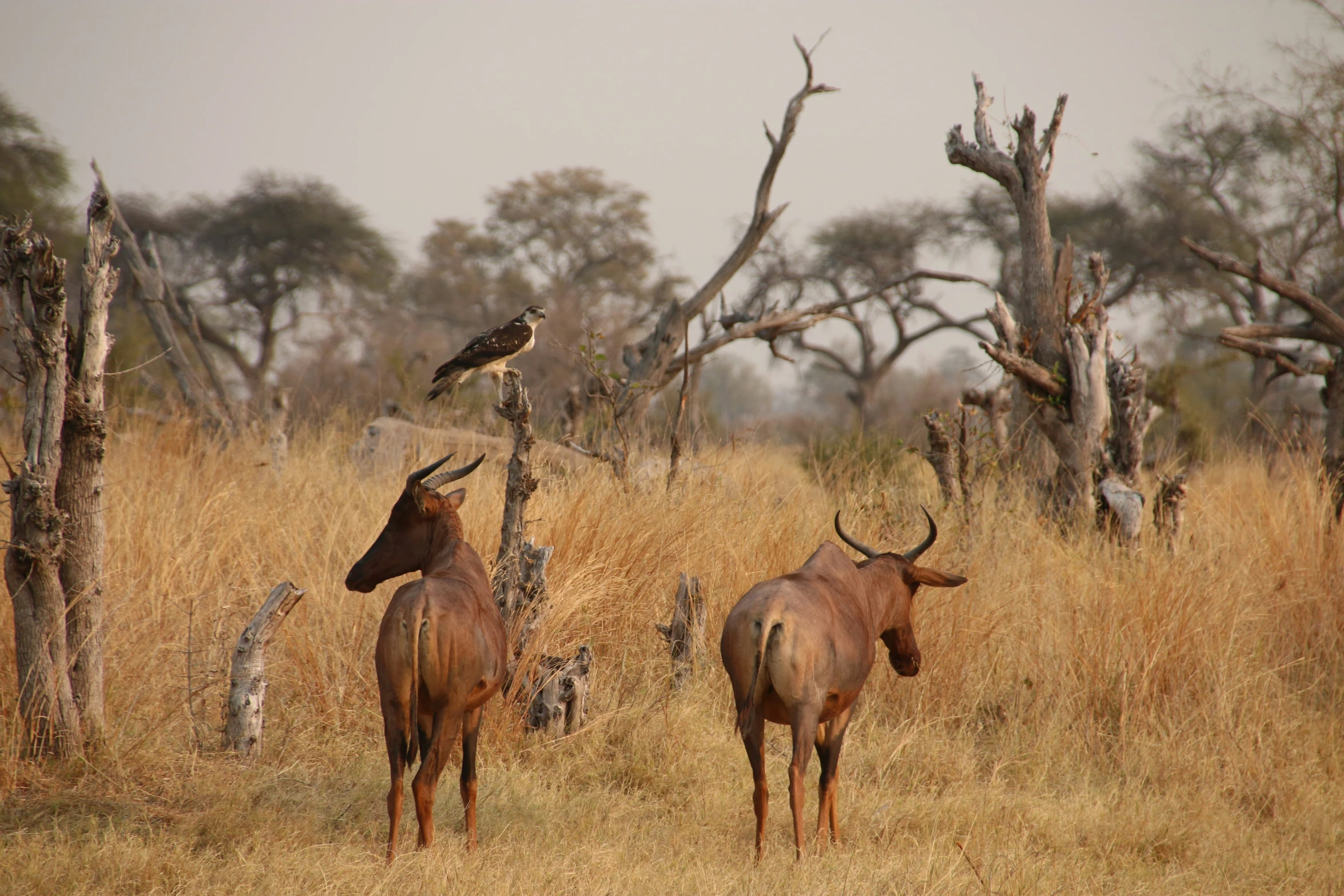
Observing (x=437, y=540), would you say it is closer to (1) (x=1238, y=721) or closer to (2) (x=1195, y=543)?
(1) (x=1238, y=721)

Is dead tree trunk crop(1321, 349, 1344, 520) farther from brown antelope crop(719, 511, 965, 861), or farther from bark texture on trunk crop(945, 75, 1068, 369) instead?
brown antelope crop(719, 511, 965, 861)

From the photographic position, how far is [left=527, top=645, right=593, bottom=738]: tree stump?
12.7 feet

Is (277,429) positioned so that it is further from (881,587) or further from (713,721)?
(881,587)

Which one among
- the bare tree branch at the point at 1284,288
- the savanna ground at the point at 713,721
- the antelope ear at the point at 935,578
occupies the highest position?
the bare tree branch at the point at 1284,288

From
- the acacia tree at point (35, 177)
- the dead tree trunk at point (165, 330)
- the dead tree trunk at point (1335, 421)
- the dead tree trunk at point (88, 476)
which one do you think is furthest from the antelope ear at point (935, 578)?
the acacia tree at point (35, 177)

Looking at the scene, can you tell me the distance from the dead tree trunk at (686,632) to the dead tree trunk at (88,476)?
6.90 feet

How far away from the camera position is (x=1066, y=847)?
11.0 feet

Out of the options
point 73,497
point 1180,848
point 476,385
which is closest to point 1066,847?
point 1180,848

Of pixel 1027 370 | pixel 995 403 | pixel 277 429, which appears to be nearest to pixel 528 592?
pixel 1027 370

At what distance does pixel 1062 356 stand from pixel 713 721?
150 inches

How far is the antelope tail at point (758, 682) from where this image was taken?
260cm

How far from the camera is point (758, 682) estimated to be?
2623 mm

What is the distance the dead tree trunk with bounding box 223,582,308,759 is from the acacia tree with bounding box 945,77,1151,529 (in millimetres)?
4204

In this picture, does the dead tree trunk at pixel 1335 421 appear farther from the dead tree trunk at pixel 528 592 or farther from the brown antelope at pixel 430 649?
the brown antelope at pixel 430 649
